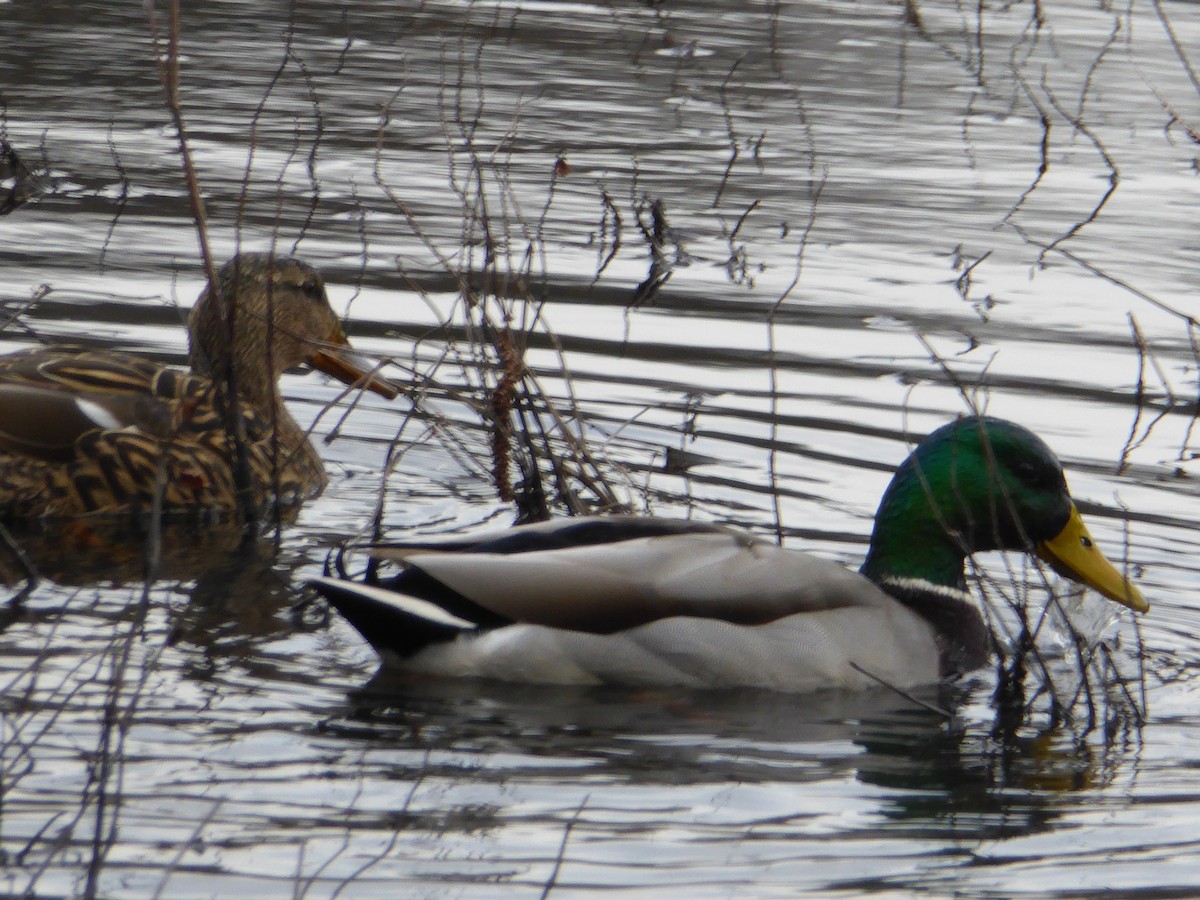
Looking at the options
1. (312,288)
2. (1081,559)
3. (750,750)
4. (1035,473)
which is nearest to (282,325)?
(312,288)

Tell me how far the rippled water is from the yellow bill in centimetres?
20

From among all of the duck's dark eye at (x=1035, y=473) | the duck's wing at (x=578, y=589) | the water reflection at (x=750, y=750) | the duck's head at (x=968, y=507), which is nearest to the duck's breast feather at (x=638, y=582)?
the duck's wing at (x=578, y=589)

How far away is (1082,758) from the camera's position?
555cm

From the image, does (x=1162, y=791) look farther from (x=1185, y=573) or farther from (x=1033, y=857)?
(x=1185, y=573)

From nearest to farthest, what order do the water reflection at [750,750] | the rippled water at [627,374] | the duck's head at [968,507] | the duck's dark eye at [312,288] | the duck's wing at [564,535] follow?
the rippled water at [627,374], the water reflection at [750,750], the duck's wing at [564,535], the duck's head at [968,507], the duck's dark eye at [312,288]

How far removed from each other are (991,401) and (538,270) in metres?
2.60

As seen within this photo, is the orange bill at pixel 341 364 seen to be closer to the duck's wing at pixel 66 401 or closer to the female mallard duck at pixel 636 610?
the duck's wing at pixel 66 401

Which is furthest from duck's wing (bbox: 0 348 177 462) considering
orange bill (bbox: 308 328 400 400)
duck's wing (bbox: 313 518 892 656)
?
duck's wing (bbox: 313 518 892 656)

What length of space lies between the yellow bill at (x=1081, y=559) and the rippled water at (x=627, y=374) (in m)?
0.20

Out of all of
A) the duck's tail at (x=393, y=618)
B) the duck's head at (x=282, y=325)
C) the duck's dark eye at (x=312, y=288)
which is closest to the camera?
the duck's tail at (x=393, y=618)

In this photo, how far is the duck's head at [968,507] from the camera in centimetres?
650

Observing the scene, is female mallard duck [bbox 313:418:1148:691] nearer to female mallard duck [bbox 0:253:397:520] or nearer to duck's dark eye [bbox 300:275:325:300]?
female mallard duck [bbox 0:253:397:520]

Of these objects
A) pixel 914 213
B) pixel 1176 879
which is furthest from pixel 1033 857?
pixel 914 213

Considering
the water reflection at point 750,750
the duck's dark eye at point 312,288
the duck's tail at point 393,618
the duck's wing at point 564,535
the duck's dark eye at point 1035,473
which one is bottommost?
the water reflection at point 750,750
